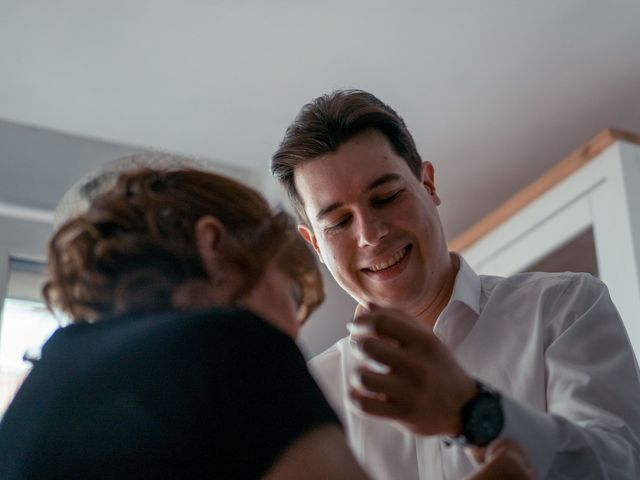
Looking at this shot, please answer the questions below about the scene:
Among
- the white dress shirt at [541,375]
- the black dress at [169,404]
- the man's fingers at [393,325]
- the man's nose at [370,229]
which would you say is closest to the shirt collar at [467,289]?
the white dress shirt at [541,375]

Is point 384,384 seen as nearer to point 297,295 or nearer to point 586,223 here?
point 297,295

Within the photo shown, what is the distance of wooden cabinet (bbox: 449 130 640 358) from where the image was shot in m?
2.38

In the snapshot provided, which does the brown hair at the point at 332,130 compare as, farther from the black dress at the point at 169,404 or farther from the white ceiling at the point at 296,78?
the black dress at the point at 169,404

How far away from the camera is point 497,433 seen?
39.4 inches

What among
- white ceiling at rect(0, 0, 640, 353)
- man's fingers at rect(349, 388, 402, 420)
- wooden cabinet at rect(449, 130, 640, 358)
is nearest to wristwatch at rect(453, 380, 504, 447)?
man's fingers at rect(349, 388, 402, 420)

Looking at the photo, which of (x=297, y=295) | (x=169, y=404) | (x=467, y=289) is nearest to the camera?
(x=169, y=404)

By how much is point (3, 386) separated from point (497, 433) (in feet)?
6.94

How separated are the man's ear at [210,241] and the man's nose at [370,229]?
799mm

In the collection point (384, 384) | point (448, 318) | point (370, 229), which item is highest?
point (384, 384)

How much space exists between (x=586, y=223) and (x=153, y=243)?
5.96ft

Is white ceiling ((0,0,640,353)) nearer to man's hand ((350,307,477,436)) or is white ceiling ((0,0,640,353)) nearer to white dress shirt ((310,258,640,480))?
white dress shirt ((310,258,640,480))

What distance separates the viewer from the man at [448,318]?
3.90 ft

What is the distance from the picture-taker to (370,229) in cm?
173

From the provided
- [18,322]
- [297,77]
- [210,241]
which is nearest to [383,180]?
[210,241]
